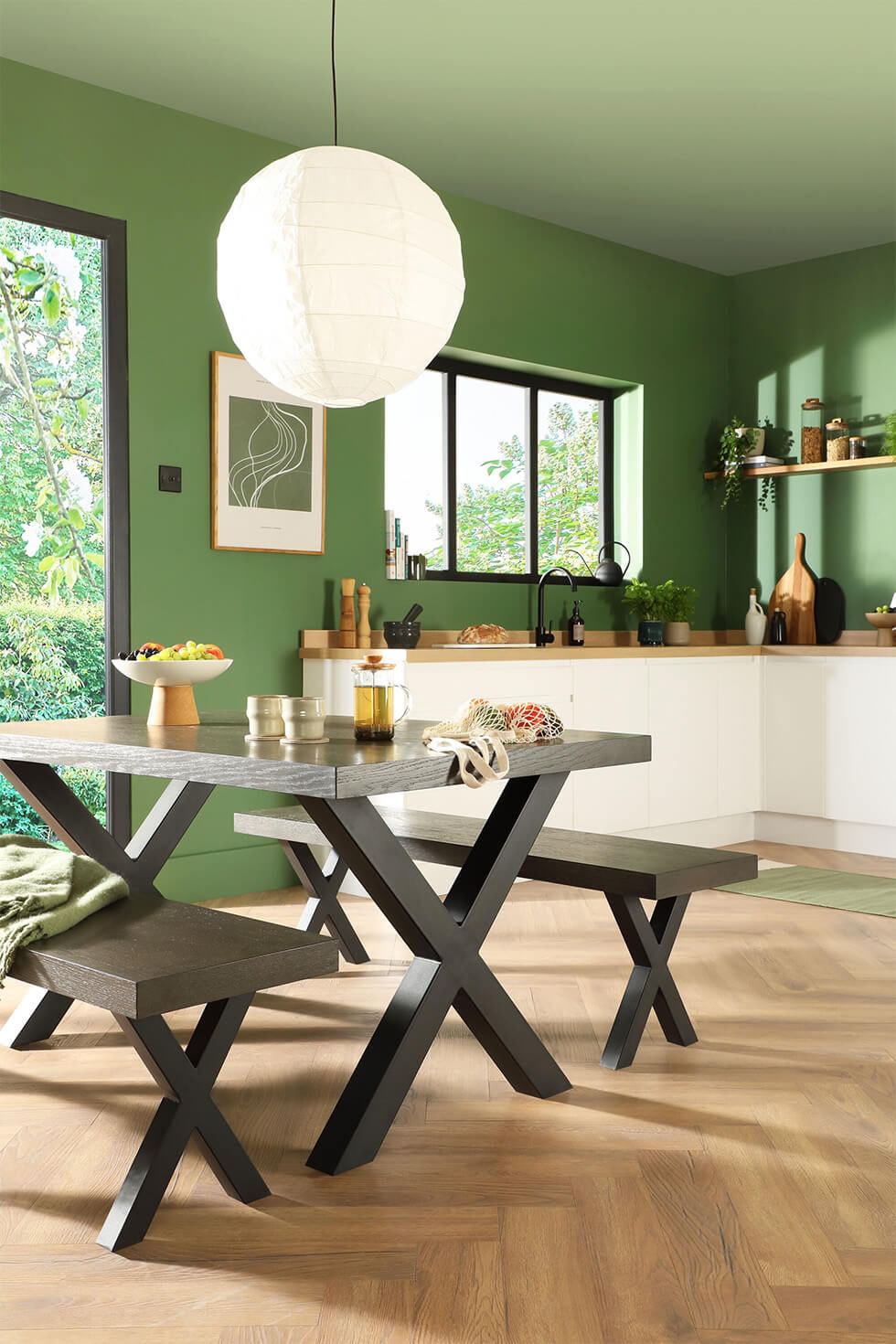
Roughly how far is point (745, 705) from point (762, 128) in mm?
2433

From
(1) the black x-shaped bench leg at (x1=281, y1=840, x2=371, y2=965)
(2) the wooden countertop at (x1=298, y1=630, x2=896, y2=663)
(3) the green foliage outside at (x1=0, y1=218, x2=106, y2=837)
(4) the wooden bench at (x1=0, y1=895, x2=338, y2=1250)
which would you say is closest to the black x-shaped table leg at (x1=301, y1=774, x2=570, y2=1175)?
(4) the wooden bench at (x1=0, y1=895, x2=338, y2=1250)

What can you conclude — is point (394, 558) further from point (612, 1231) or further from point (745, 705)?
point (612, 1231)

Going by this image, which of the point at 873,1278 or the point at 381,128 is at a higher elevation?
the point at 381,128

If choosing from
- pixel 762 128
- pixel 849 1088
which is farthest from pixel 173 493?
pixel 849 1088

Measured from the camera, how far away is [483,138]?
183 inches

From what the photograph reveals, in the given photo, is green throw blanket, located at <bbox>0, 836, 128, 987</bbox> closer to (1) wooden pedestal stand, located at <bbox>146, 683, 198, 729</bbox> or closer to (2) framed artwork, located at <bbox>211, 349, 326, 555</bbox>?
(1) wooden pedestal stand, located at <bbox>146, 683, 198, 729</bbox>

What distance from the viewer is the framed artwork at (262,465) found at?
15.1 ft

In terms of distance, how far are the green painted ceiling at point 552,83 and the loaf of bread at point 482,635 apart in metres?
1.79

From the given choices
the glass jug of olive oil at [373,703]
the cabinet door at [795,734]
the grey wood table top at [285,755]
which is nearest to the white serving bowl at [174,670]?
the grey wood table top at [285,755]

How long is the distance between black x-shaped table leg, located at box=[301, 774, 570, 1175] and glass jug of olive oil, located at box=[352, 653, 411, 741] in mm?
230

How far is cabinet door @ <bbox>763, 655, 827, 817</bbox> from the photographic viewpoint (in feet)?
18.5

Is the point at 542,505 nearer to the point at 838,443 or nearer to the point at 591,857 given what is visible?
the point at 838,443

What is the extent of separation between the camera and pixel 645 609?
607cm

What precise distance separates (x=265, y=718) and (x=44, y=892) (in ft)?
1.76
